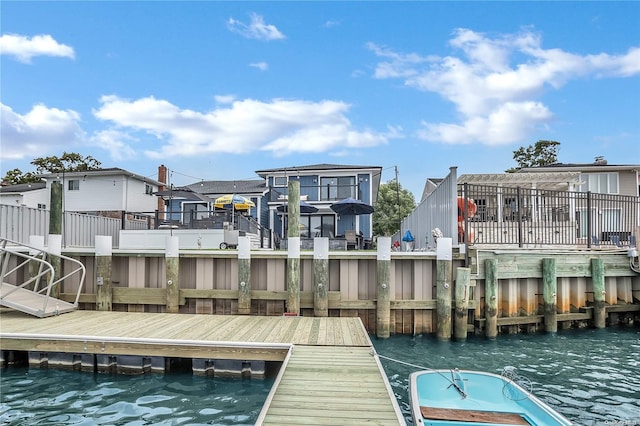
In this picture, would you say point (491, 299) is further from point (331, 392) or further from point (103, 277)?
point (103, 277)

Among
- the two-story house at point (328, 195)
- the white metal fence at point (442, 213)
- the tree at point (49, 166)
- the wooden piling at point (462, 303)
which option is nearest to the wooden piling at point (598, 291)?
the white metal fence at point (442, 213)

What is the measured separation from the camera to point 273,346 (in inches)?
221

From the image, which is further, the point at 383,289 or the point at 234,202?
the point at 234,202

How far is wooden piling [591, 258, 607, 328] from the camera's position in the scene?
360 inches

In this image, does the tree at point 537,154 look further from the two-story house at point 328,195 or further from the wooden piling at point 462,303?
the wooden piling at point 462,303

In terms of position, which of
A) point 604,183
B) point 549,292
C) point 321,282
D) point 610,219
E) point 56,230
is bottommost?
point 549,292

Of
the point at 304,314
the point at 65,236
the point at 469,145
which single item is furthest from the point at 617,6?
the point at 65,236

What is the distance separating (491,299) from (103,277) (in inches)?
336

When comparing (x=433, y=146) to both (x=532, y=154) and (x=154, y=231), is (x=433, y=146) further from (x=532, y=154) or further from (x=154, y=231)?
(x=154, y=231)

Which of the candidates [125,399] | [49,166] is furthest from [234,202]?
[49,166]

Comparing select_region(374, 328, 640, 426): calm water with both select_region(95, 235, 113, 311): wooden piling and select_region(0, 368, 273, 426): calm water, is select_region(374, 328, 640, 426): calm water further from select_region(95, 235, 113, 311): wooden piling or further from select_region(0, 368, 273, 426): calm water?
select_region(95, 235, 113, 311): wooden piling

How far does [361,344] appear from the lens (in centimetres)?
581

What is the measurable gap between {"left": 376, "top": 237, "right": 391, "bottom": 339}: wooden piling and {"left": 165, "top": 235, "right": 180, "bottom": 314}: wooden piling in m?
4.34

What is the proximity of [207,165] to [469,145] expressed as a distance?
27794mm
